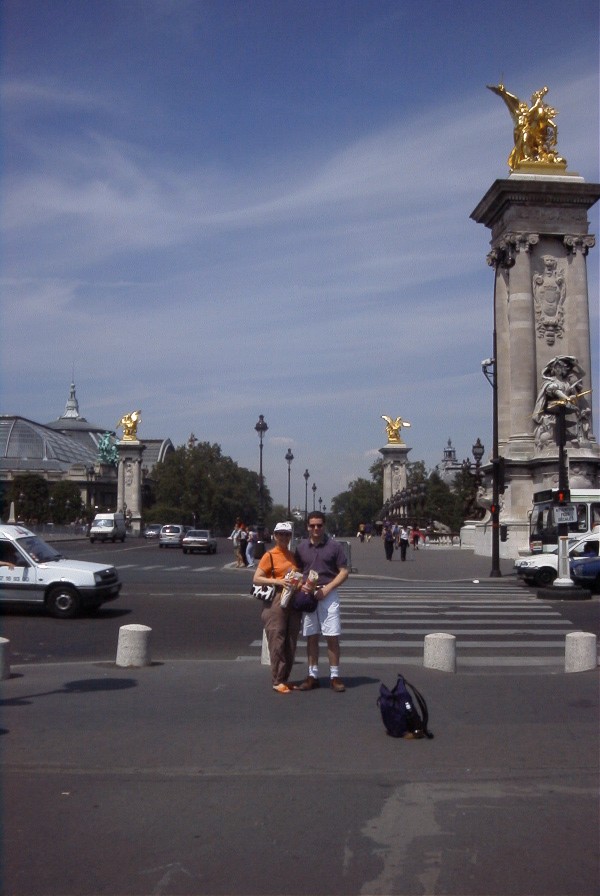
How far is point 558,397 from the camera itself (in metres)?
44.3

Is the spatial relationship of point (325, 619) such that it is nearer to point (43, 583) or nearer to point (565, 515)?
point (43, 583)

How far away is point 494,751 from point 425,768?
2.53 feet

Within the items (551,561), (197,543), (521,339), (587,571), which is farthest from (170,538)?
(587,571)

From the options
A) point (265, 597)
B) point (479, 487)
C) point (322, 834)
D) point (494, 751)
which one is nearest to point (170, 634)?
point (265, 597)

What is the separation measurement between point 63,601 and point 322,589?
9979 millimetres

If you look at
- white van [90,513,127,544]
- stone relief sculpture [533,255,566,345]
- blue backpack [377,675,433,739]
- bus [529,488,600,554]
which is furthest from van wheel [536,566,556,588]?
white van [90,513,127,544]

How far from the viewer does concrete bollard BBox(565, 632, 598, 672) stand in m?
12.1

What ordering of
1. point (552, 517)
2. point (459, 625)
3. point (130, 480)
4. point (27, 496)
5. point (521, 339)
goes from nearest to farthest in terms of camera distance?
1. point (459, 625)
2. point (552, 517)
3. point (521, 339)
4. point (27, 496)
5. point (130, 480)

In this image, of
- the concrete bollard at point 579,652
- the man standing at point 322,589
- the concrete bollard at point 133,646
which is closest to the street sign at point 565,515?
the concrete bollard at point 579,652

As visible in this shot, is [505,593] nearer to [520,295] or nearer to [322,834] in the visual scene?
[322,834]

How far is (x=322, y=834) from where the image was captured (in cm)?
624

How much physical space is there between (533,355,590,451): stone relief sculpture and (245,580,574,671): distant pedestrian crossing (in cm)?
1845

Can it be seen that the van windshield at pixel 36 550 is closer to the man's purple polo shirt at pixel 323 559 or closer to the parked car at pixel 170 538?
the man's purple polo shirt at pixel 323 559

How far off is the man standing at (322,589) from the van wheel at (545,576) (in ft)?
58.1
